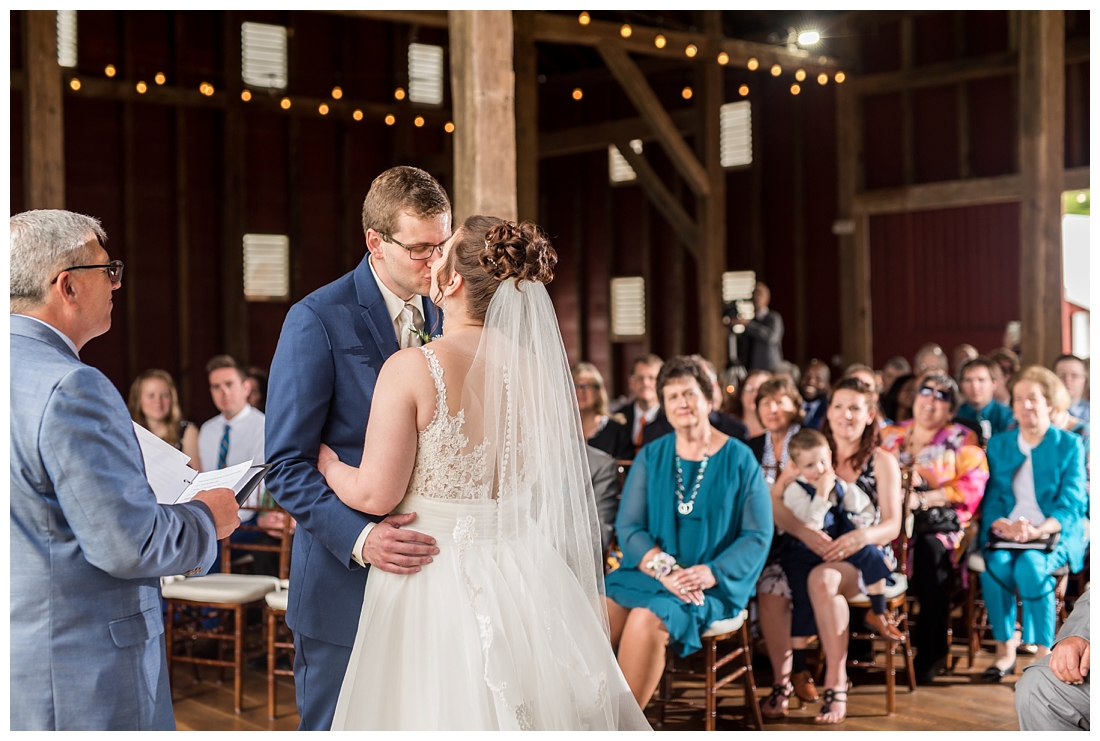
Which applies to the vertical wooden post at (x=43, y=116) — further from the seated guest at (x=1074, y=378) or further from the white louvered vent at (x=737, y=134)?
the white louvered vent at (x=737, y=134)

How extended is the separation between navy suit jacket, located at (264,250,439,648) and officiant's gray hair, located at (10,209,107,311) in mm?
428

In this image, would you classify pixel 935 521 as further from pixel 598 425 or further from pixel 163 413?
pixel 163 413

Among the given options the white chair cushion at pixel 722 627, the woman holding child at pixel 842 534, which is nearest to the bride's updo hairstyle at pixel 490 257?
the white chair cushion at pixel 722 627

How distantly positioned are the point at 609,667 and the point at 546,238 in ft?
3.19

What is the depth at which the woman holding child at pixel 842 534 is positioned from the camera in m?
3.95

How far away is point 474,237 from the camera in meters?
2.09

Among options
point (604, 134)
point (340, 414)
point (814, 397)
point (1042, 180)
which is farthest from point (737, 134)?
point (340, 414)

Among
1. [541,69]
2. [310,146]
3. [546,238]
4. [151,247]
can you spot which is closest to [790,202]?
[541,69]

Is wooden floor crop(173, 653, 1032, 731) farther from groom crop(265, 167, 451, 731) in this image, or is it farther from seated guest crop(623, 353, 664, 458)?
seated guest crop(623, 353, 664, 458)

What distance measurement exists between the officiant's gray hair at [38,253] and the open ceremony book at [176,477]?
0.36 metres

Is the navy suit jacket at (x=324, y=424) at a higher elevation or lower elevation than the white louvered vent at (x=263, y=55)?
lower

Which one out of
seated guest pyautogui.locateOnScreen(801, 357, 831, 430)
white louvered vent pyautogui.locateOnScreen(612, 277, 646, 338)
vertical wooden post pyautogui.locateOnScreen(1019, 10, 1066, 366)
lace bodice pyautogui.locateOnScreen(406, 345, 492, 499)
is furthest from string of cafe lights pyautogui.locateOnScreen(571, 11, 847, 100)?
lace bodice pyautogui.locateOnScreen(406, 345, 492, 499)
